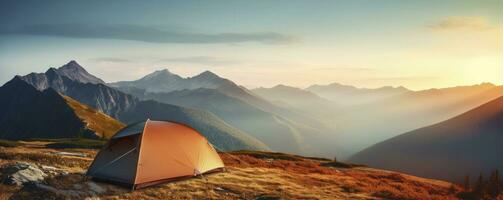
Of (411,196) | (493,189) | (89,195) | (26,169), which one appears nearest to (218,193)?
(89,195)

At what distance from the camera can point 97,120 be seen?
196m

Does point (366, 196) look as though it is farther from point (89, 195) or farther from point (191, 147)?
point (89, 195)

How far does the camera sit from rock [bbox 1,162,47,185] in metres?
19.8

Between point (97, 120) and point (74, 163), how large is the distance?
590ft

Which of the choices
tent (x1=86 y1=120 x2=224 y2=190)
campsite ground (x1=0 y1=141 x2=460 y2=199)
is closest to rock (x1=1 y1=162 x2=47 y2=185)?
campsite ground (x1=0 y1=141 x2=460 y2=199)

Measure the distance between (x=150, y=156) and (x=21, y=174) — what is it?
23.3ft

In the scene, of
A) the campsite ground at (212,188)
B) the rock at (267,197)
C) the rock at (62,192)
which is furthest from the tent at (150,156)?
the rock at (267,197)

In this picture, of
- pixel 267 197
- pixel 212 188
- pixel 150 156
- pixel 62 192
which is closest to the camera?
pixel 62 192

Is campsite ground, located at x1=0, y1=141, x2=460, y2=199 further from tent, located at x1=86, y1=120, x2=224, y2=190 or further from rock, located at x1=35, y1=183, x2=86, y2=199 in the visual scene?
tent, located at x1=86, y1=120, x2=224, y2=190

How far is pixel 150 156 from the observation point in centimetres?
2453

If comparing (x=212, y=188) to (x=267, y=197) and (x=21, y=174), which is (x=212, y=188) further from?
(x=21, y=174)

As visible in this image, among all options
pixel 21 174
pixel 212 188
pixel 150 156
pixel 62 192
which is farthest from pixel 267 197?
pixel 21 174

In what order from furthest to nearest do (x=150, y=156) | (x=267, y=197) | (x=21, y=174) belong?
(x=150, y=156)
(x=267, y=197)
(x=21, y=174)

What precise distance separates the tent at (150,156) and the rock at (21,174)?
11.1 ft
